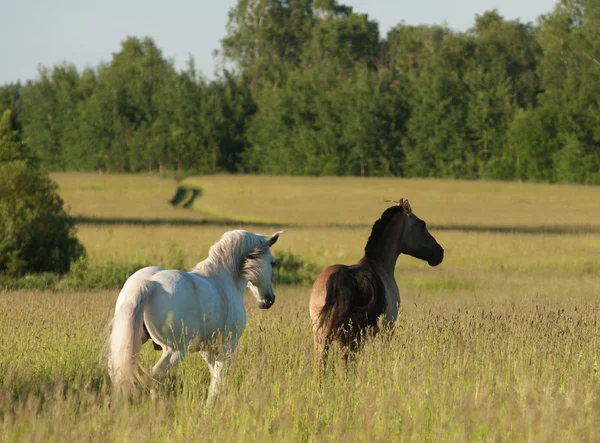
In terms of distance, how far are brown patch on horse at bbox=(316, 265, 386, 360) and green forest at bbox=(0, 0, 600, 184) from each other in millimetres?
69393

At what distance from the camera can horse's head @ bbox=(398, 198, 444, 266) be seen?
9.84 m

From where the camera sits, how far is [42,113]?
10862 cm

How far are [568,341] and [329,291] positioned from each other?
213cm

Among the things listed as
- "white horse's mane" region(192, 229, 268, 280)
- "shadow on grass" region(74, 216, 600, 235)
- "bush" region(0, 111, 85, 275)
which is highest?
"white horse's mane" region(192, 229, 268, 280)

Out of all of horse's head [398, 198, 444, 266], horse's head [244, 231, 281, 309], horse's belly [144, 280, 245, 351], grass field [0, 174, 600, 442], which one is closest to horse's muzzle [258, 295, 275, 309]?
horse's head [244, 231, 281, 309]

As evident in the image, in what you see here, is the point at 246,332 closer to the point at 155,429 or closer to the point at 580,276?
the point at 155,429

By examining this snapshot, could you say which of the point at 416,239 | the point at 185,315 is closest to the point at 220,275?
the point at 185,315

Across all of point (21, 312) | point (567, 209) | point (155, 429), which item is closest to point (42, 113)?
point (567, 209)

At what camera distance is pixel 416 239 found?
9.94 meters

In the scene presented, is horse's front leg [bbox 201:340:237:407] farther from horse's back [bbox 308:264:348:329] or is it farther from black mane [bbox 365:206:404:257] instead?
black mane [bbox 365:206:404:257]

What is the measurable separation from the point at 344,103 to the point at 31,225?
226 feet

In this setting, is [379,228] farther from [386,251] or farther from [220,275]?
[220,275]

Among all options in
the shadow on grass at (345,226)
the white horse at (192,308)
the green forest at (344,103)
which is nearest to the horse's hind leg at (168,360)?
the white horse at (192,308)

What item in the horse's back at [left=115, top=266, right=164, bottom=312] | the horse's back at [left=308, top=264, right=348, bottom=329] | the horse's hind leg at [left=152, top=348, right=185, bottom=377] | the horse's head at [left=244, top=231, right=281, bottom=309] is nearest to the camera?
the horse's back at [left=115, top=266, right=164, bottom=312]
